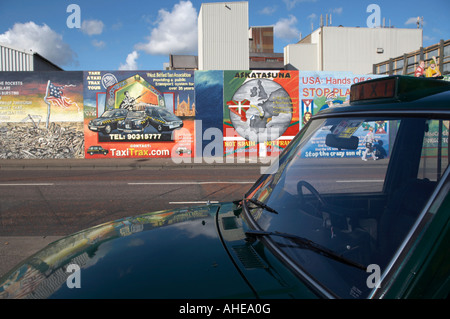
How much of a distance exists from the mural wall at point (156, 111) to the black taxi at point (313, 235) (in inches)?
635

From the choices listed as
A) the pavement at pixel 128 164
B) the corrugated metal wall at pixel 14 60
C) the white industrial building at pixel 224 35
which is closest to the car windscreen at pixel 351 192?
the pavement at pixel 128 164

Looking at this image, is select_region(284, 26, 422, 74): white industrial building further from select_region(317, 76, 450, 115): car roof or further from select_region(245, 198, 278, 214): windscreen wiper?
select_region(317, 76, 450, 115): car roof

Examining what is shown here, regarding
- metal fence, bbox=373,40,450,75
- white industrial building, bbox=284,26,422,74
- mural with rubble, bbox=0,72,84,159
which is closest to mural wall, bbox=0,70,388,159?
mural with rubble, bbox=0,72,84,159

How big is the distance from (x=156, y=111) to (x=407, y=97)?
57.1 ft

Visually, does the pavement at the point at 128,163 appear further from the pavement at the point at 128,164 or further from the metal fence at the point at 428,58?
the metal fence at the point at 428,58

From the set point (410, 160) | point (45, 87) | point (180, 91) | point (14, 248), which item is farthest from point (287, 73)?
point (410, 160)

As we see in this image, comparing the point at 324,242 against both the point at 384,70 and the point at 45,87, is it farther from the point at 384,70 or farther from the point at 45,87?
the point at 384,70

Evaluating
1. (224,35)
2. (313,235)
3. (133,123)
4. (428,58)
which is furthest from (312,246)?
(224,35)

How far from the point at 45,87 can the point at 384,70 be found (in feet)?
54.9

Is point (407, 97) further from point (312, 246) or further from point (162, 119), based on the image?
point (162, 119)

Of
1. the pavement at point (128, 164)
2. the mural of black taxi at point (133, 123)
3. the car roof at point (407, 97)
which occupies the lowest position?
the pavement at point (128, 164)

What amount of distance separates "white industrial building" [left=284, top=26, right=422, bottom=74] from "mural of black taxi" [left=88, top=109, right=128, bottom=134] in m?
20.4

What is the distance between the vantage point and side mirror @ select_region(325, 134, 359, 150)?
234cm

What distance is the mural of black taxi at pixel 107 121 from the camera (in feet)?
60.2
